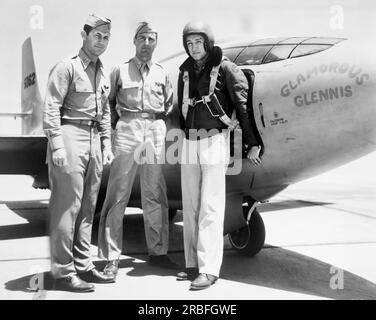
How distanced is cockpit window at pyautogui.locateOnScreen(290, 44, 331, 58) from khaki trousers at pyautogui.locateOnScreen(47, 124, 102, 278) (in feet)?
5.91

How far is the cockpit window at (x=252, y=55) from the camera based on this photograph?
3.97 meters

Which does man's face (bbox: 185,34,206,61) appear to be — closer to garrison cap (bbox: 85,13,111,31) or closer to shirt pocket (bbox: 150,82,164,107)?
shirt pocket (bbox: 150,82,164,107)

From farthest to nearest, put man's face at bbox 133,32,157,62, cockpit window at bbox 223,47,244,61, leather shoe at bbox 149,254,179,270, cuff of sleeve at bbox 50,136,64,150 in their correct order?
1. cockpit window at bbox 223,47,244,61
2. leather shoe at bbox 149,254,179,270
3. man's face at bbox 133,32,157,62
4. cuff of sleeve at bbox 50,136,64,150

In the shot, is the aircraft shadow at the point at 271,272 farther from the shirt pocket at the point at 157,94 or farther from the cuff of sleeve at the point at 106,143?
the shirt pocket at the point at 157,94

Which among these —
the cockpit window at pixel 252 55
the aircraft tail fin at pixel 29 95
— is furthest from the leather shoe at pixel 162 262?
the aircraft tail fin at pixel 29 95

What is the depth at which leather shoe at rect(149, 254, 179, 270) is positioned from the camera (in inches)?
165

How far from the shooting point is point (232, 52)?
4.39m

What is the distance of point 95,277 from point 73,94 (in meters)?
1.55

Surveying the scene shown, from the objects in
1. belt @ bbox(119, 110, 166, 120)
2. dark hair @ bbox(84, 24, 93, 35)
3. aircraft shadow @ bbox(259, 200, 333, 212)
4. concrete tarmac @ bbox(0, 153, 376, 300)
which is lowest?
aircraft shadow @ bbox(259, 200, 333, 212)

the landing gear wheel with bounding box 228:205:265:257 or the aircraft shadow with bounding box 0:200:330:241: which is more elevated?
the landing gear wheel with bounding box 228:205:265:257

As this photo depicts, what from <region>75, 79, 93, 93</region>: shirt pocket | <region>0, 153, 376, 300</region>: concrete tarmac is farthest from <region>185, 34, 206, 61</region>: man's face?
<region>0, 153, 376, 300</region>: concrete tarmac

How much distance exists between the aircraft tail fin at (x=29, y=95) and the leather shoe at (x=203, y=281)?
23.8 feet

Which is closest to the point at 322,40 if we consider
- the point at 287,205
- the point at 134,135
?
the point at 134,135

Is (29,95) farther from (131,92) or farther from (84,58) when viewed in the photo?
(84,58)
